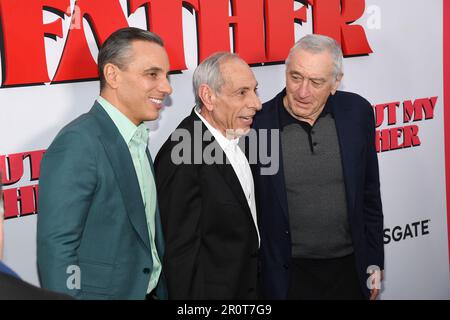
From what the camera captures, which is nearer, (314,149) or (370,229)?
(314,149)

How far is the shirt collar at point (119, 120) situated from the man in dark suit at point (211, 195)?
223mm

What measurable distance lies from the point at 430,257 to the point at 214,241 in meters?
2.56

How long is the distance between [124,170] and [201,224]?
418 mm

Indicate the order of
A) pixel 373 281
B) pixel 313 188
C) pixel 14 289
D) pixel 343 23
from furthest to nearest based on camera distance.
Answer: pixel 343 23
pixel 373 281
pixel 313 188
pixel 14 289

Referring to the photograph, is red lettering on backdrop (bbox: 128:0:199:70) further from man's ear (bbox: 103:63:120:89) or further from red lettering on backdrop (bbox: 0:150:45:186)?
red lettering on backdrop (bbox: 0:150:45:186)

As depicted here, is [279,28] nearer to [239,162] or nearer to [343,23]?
[343,23]

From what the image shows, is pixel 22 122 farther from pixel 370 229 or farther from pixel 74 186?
pixel 370 229

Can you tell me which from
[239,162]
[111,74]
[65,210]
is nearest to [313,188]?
[239,162]

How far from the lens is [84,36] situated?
10.7 ft

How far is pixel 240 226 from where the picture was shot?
9.63 feet

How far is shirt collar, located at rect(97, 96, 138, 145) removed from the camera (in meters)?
2.76

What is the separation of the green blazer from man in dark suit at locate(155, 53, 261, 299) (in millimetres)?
186
